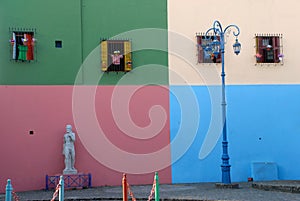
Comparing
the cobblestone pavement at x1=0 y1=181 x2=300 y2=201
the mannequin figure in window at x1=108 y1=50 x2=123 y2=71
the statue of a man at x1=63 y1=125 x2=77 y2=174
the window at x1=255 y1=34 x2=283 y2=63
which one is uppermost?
the window at x1=255 y1=34 x2=283 y2=63

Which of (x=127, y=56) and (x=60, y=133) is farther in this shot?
(x=127, y=56)

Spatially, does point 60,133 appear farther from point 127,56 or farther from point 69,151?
point 127,56

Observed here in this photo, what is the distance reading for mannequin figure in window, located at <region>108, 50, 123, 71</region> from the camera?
1617 cm

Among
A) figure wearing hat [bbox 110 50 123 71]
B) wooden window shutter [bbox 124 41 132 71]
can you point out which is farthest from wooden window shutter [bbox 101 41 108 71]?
wooden window shutter [bbox 124 41 132 71]

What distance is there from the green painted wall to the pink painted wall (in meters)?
0.46

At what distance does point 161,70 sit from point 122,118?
2.31 meters

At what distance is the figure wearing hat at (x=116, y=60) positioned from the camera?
16172 mm

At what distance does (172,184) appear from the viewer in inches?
633

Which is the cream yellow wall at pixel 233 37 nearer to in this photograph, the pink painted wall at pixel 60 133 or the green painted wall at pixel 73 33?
the green painted wall at pixel 73 33

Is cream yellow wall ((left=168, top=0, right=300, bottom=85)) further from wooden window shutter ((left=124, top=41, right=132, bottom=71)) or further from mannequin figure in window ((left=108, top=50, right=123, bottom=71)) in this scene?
mannequin figure in window ((left=108, top=50, right=123, bottom=71))

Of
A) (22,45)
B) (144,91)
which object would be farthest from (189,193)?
(22,45)

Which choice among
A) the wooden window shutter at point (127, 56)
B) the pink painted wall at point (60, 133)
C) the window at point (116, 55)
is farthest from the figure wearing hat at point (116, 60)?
the pink painted wall at point (60, 133)

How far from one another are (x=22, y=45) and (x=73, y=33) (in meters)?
1.85

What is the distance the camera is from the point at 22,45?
1559cm
